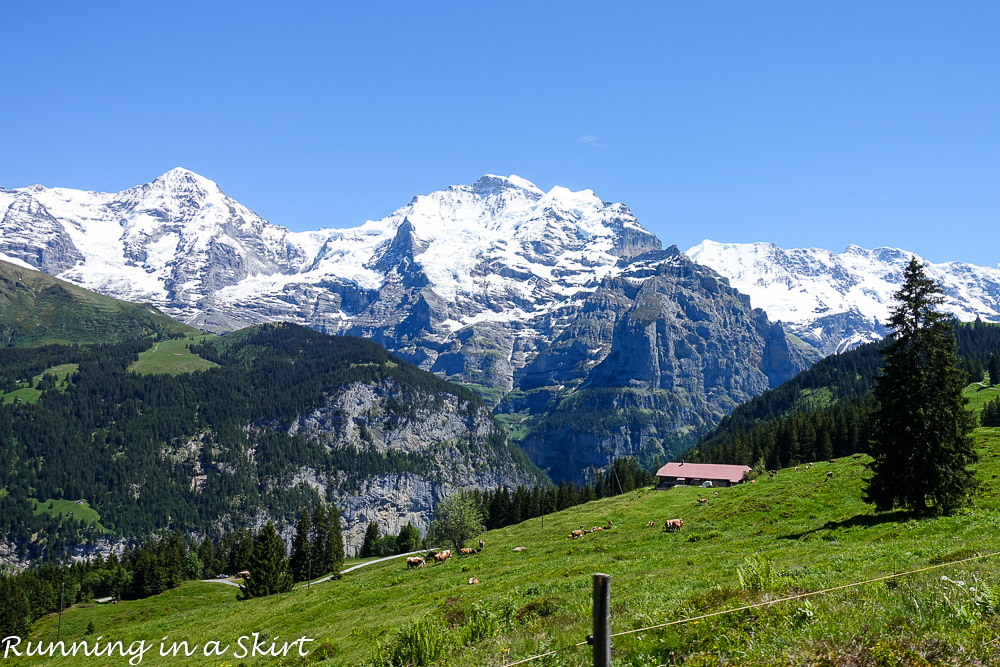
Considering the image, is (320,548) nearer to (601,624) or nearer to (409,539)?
(409,539)

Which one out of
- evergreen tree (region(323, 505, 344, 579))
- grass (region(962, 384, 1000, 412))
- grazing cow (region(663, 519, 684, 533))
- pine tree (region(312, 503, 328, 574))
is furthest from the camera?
grass (region(962, 384, 1000, 412))

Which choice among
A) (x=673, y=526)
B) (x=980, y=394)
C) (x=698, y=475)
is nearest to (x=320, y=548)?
(x=698, y=475)

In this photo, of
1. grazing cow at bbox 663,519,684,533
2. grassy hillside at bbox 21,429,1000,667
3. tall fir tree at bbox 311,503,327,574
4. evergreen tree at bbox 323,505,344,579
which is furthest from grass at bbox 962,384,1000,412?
tall fir tree at bbox 311,503,327,574

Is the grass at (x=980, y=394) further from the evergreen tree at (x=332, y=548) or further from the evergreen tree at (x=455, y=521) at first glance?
the evergreen tree at (x=332, y=548)

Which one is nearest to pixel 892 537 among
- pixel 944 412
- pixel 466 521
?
pixel 944 412

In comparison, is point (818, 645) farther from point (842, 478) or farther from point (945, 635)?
point (842, 478)

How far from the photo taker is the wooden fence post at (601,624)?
11.0 meters

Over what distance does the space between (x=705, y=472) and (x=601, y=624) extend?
132 metres

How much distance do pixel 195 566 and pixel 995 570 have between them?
563 ft

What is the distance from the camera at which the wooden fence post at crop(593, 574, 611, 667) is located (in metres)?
11.0

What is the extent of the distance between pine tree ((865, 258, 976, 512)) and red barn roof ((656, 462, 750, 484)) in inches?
3627

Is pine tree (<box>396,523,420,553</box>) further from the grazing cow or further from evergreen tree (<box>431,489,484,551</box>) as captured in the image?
the grazing cow

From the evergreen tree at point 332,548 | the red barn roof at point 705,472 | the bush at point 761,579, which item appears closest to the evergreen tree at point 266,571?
the evergreen tree at point 332,548

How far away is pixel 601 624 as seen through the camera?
36.3 feet
